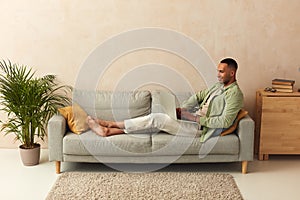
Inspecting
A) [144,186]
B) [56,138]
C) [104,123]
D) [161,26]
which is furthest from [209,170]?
[161,26]

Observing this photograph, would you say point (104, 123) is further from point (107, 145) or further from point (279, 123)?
point (279, 123)

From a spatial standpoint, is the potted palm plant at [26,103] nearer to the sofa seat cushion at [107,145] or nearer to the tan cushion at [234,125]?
the sofa seat cushion at [107,145]

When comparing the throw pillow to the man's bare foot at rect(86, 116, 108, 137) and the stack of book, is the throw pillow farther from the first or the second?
the stack of book

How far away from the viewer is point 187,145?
13.2 ft

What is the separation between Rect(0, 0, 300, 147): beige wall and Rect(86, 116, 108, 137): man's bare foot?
75 cm

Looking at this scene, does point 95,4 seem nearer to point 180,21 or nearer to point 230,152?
point 180,21

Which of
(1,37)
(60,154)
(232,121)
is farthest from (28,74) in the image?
(232,121)

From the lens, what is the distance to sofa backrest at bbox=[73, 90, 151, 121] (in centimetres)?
447

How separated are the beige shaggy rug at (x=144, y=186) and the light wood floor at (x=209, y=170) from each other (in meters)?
0.14

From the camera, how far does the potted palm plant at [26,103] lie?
4.23 m

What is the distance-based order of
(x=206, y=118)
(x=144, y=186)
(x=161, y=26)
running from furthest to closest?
(x=161, y=26)
(x=206, y=118)
(x=144, y=186)

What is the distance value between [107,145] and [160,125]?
545mm

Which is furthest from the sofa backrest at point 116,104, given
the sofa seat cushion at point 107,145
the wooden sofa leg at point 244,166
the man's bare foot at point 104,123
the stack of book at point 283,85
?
the stack of book at point 283,85

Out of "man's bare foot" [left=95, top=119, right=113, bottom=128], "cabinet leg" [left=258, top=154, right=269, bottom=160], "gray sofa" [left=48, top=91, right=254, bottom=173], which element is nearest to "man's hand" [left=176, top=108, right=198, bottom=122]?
"gray sofa" [left=48, top=91, right=254, bottom=173]
